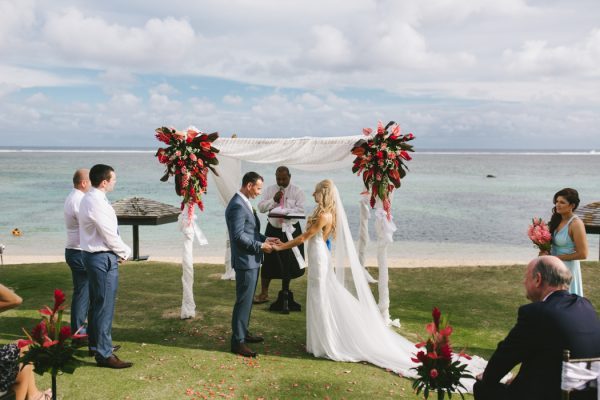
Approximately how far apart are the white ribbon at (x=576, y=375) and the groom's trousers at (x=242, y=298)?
388cm

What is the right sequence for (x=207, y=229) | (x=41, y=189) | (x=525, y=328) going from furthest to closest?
(x=41, y=189) → (x=207, y=229) → (x=525, y=328)

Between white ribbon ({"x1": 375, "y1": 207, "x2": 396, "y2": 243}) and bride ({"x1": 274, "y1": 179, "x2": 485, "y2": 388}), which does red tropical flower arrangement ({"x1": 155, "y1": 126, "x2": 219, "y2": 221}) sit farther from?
white ribbon ({"x1": 375, "y1": 207, "x2": 396, "y2": 243})

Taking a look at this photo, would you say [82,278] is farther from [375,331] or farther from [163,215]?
[163,215]

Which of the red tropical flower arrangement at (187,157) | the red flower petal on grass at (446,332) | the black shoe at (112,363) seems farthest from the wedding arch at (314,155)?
the red flower petal on grass at (446,332)

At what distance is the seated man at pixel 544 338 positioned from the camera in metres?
3.34

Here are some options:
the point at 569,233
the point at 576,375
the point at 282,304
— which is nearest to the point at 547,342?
the point at 576,375

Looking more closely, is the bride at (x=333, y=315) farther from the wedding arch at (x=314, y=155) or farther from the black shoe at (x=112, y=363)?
the black shoe at (x=112, y=363)

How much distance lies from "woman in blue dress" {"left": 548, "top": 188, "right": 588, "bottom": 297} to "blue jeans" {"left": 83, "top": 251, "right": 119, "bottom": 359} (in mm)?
5318

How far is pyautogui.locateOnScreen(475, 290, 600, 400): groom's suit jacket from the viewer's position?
3.33m

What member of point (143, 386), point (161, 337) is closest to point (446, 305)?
point (161, 337)

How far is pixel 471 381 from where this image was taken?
19.1ft

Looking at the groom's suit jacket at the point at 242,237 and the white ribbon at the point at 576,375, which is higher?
the groom's suit jacket at the point at 242,237

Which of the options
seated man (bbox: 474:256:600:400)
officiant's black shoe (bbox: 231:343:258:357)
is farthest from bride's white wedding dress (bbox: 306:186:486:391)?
seated man (bbox: 474:256:600:400)

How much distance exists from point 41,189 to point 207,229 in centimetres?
2840
